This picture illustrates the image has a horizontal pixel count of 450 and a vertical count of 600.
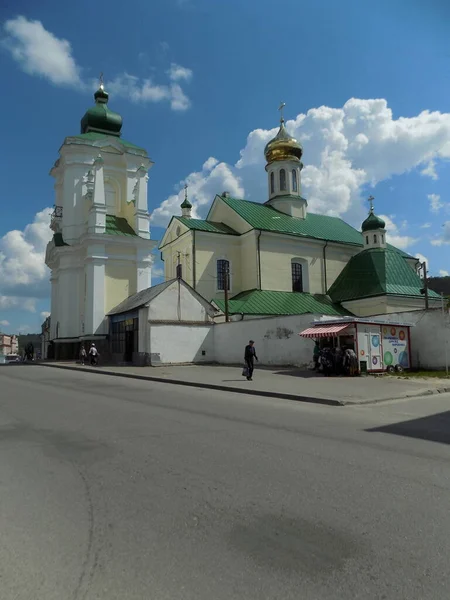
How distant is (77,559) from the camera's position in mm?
3568

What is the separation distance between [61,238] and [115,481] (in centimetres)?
3635

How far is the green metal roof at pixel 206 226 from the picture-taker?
40.5 meters

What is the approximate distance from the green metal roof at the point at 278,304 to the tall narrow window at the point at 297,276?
218 centimetres

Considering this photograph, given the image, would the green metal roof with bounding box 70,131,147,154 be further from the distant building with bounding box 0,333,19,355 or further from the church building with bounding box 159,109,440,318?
the distant building with bounding box 0,333,19,355

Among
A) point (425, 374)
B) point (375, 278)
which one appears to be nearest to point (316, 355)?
point (425, 374)

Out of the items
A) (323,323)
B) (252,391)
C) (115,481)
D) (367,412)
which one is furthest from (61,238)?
(115,481)

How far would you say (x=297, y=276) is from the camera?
43.0 metres

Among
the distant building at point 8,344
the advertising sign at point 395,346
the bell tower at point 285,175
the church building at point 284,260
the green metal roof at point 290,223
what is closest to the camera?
the advertising sign at point 395,346

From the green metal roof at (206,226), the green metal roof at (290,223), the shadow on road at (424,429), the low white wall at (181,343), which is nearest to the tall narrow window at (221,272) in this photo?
the green metal roof at (206,226)

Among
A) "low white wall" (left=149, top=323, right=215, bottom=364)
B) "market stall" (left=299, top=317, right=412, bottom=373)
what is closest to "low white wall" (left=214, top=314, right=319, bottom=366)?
"low white wall" (left=149, top=323, right=215, bottom=364)

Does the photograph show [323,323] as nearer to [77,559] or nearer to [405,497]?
[405,497]

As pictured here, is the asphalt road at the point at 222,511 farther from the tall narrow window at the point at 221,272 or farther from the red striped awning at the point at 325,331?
the tall narrow window at the point at 221,272

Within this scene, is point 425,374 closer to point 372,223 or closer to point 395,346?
point 395,346

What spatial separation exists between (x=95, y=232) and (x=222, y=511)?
3365cm
